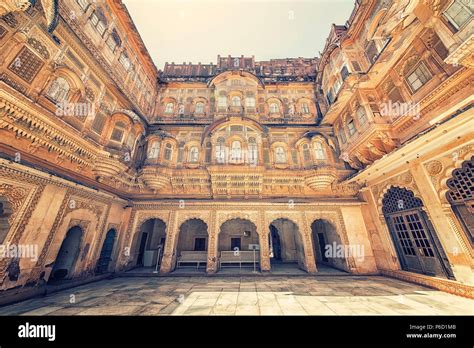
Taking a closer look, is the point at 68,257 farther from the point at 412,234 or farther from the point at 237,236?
the point at 412,234

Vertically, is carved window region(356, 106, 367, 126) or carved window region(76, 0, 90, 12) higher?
carved window region(76, 0, 90, 12)

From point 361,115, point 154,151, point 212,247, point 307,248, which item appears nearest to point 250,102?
point 361,115

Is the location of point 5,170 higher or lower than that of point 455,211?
higher

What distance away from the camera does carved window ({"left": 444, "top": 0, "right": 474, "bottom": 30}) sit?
17.6ft

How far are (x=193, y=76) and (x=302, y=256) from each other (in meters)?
17.0

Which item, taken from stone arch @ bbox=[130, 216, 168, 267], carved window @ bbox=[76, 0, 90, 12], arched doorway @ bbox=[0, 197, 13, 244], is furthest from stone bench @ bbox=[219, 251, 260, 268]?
carved window @ bbox=[76, 0, 90, 12]

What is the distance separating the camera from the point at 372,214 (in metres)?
10.1

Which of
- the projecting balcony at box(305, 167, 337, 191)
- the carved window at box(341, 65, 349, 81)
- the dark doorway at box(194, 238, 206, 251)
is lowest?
the dark doorway at box(194, 238, 206, 251)

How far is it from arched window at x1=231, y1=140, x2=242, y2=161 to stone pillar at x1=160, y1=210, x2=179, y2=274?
17.6ft

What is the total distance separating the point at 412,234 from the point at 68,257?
53.9 ft

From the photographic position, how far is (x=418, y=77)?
7406mm

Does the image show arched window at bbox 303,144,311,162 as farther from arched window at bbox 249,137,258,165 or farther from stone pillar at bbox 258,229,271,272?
stone pillar at bbox 258,229,271,272

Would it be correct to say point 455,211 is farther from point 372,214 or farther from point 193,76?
point 193,76
